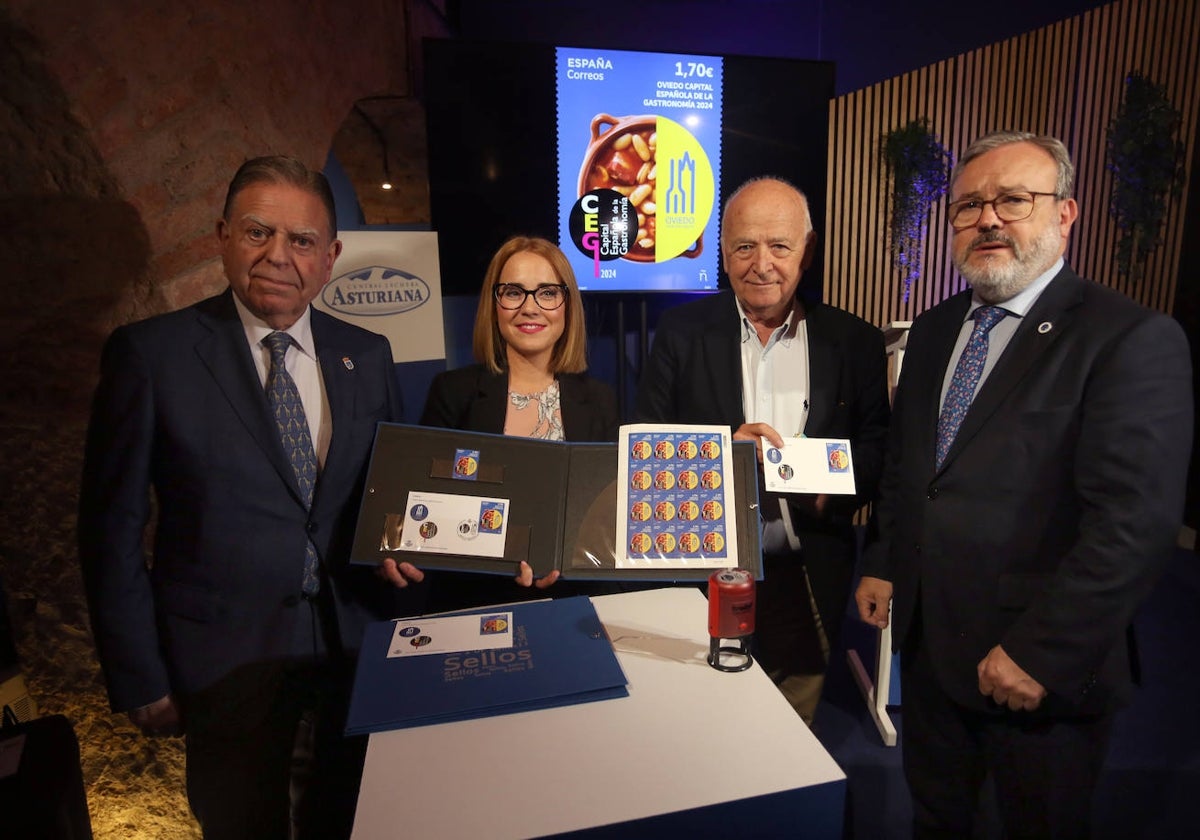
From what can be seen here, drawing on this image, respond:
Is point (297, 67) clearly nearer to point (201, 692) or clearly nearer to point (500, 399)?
point (500, 399)

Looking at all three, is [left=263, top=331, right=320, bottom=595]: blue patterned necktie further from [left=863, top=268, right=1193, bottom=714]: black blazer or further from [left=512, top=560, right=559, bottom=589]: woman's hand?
[left=863, top=268, right=1193, bottom=714]: black blazer

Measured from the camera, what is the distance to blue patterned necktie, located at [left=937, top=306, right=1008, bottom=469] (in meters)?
1.70

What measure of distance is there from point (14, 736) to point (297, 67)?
2.91 metres

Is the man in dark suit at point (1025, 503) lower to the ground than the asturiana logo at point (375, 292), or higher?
lower

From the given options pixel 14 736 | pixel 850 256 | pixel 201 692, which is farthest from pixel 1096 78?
pixel 14 736

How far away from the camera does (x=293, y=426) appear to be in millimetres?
1679

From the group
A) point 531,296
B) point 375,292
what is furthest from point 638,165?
point 531,296

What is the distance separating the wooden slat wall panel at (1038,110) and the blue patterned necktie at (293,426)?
4.72 metres

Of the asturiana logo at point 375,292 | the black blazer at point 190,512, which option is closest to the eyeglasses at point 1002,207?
the black blazer at point 190,512

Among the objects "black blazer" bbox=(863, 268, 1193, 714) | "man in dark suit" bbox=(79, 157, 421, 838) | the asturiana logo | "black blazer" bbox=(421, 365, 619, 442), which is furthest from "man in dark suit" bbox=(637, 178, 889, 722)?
the asturiana logo

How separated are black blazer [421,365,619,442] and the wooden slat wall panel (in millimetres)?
3960

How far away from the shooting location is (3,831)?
156cm

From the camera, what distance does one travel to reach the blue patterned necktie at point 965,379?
1.70m

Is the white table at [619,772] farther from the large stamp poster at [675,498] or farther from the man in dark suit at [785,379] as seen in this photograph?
the man in dark suit at [785,379]
